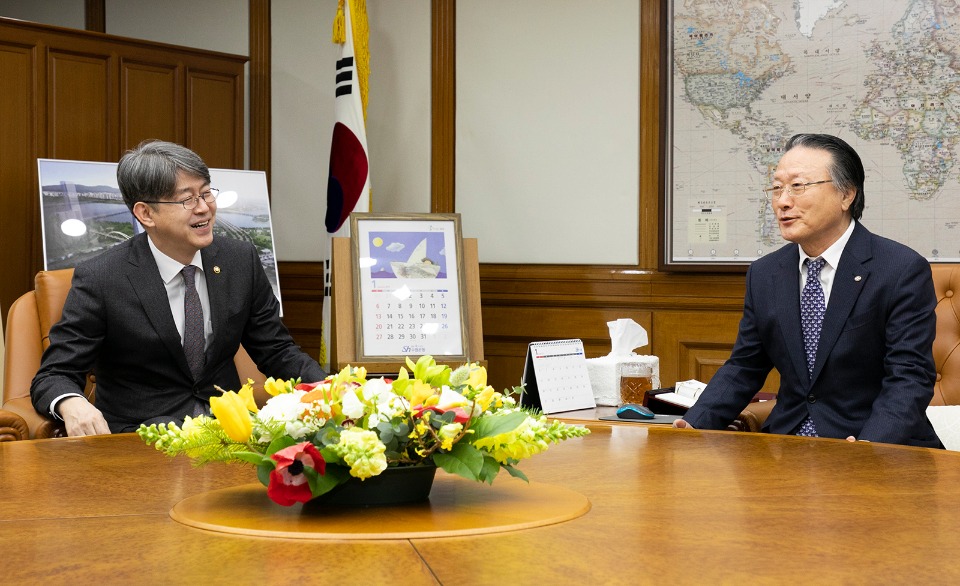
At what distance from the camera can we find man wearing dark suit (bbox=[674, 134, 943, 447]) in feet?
8.61

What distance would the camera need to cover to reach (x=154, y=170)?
309 centimetres

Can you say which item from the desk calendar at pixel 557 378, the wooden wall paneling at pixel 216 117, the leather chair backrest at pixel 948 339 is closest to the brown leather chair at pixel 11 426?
the desk calendar at pixel 557 378

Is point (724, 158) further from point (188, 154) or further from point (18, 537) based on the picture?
point (18, 537)

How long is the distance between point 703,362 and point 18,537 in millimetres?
3746

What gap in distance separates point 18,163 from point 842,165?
369cm

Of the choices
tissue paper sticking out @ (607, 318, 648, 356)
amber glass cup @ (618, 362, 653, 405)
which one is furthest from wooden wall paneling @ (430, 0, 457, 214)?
amber glass cup @ (618, 362, 653, 405)

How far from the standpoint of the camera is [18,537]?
1338mm

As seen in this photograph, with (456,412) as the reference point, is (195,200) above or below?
above

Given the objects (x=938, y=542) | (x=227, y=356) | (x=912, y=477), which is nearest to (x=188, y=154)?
(x=227, y=356)

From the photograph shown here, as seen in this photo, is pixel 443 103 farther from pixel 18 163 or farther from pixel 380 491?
pixel 380 491

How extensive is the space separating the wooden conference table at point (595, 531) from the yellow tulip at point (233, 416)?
13 centimetres

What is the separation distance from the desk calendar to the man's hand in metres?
1.22

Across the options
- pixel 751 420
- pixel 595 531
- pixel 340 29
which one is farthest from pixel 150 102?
pixel 595 531

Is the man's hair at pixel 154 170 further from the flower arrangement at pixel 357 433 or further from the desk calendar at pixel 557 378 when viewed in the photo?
the flower arrangement at pixel 357 433
